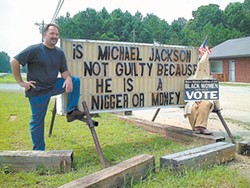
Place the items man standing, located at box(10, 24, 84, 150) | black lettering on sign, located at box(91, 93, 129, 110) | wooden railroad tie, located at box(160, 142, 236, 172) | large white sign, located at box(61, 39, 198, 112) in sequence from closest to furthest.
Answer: wooden railroad tie, located at box(160, 142, 236, 172)
man standing, located at box(10, 24, 84, 150)
large white sign, located at box(61, 39, 198, 112)
black lettering on sign, located at box(91, 93, 129, 110)

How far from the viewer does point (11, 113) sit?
9414mm

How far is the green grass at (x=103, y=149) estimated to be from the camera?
355 cm

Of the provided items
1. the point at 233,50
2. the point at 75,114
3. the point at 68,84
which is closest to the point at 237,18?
the point at 233,50

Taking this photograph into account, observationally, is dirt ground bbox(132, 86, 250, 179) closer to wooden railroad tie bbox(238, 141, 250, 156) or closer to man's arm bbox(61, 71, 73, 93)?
wooden railroad tie bbox(238, 141, 250, 156)

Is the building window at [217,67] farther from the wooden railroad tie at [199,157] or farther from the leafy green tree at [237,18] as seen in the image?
the leafy green tree at [237,18]

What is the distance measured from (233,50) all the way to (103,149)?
29939 millimetres

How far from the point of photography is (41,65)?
4.34 m

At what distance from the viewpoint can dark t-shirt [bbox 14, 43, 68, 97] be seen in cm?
423

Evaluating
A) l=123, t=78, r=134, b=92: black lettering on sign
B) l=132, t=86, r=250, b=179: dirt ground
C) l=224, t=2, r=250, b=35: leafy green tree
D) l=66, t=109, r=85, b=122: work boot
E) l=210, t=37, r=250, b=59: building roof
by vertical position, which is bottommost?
l=132, t=86, r=250, b=179: dirt ground

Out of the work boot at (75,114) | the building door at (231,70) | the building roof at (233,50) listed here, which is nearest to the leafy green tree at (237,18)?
the building roof at (233,50)

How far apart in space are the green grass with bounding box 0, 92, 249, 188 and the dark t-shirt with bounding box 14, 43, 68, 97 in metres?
1.17

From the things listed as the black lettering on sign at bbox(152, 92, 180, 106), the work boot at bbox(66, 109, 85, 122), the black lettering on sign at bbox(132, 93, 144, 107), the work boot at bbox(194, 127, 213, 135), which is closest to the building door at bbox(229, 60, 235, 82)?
the black lettering on sign at bbox(152, 92, 180, 106)

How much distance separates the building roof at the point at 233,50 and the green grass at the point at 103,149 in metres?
24.6

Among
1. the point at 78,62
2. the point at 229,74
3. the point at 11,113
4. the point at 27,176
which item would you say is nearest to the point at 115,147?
the point at 78,62
